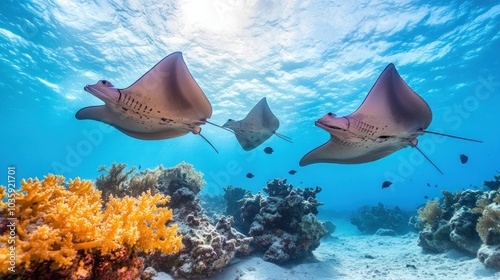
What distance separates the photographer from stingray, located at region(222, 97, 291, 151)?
34.4 feet

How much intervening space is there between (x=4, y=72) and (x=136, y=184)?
29.1m

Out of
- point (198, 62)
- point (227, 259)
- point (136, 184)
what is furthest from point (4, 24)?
point (227, 259)

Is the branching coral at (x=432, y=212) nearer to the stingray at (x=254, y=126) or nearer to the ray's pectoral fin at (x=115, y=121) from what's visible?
the stingray at (x=254, y=126)

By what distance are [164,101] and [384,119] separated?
3.88m

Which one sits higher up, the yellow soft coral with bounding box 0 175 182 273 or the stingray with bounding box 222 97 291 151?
the stingray with bounding box 222 97 291 151

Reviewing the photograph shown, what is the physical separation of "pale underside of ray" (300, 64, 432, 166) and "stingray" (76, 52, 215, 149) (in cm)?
228

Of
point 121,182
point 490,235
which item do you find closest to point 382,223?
point 490,235

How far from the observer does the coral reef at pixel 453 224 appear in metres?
8.27

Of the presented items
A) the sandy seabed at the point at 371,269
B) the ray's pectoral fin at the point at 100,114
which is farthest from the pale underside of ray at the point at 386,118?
the ray's pectoral fin at the point at 100,114

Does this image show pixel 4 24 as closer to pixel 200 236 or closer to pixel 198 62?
pixel 198 62

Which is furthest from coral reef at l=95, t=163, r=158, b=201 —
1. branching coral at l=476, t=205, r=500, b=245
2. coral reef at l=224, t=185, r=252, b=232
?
branching coral at l=476, t=205, r=500, b=245

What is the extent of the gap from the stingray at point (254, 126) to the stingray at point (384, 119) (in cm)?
570

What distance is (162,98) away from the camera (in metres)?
4.42

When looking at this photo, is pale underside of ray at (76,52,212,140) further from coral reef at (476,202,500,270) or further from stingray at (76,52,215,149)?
coral reef at (476,202,500,270)
